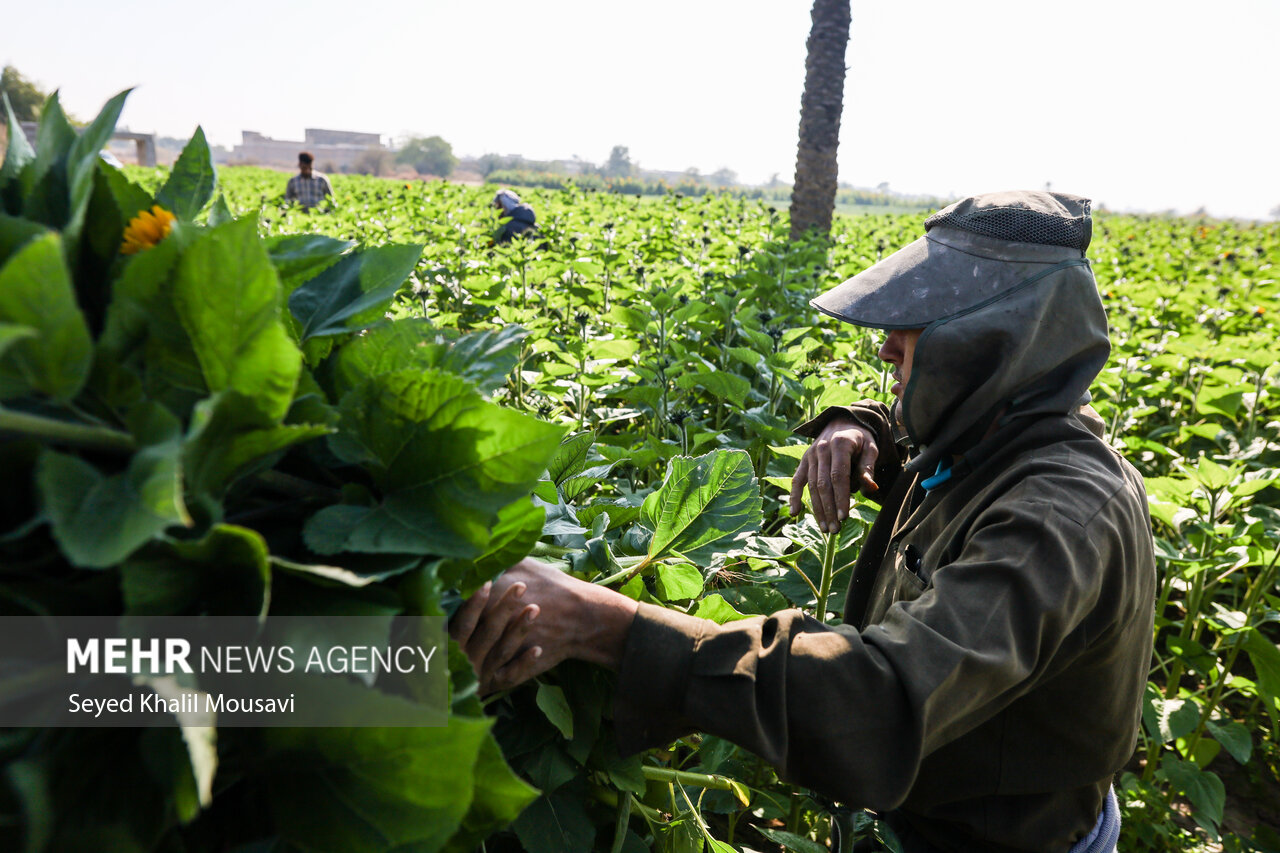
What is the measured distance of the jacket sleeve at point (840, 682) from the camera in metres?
1.17

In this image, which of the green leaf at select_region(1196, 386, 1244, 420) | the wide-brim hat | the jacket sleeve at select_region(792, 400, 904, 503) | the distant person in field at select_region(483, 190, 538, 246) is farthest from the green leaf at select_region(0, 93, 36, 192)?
the distant person in field at select_region(483, 190, 538, 246)

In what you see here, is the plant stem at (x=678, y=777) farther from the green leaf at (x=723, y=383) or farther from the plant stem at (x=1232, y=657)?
the plant stem at (x=1232, y=657)

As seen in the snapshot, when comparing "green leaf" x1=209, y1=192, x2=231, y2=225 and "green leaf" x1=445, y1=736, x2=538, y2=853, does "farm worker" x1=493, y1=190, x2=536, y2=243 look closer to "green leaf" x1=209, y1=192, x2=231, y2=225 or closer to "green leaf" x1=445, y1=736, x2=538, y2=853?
"green leaf" x1=209, y1=192, x2=231, y2=225

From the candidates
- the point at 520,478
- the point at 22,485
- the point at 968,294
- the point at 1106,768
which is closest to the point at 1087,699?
the point at 1106,768

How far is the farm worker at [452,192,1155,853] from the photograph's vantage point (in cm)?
118

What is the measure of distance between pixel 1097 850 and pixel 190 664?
180cm

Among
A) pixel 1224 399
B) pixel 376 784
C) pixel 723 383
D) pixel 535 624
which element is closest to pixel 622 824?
pixel 535 624

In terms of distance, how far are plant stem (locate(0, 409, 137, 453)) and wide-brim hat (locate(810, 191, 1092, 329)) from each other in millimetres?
1334

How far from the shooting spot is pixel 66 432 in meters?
0.59

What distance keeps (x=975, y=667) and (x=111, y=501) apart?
3.43ft

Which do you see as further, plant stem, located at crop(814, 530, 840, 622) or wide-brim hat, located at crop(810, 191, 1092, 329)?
plant stem, located at crop(814, 530, 840, 622)

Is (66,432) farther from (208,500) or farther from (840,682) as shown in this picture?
(840,682)

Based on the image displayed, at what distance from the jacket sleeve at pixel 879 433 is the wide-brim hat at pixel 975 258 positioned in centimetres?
68

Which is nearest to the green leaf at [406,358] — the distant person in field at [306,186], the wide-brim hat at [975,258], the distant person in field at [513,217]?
the wide-brim hat at [975,258]
